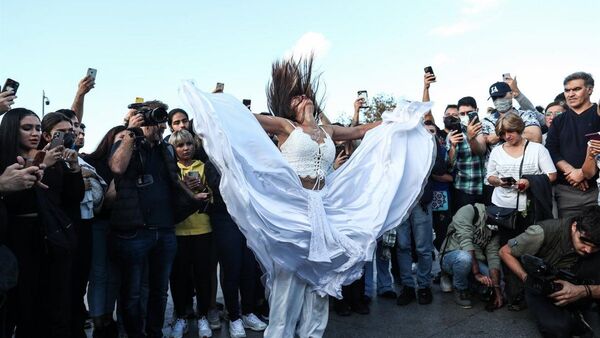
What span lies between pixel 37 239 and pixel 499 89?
5241 mm

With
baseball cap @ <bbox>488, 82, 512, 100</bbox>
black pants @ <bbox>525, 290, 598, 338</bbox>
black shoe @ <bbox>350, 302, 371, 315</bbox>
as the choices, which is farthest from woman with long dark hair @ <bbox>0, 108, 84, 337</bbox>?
baseball cap @ <bbox>488, 82, 512, 100</bbox>

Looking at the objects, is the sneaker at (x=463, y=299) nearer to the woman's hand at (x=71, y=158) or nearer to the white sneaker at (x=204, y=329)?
the white sneaker at (x=204, y=329)

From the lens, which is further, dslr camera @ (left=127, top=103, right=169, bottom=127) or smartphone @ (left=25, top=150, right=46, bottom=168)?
dslr camera @ (left=127, top=103, right=169, bottom=127)

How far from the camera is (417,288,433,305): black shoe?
5011 mm

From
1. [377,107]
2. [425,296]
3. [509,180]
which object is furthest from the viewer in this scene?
[377,107]

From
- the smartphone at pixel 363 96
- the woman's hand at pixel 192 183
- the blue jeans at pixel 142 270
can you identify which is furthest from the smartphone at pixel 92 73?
the smartphone at pixel 363 96

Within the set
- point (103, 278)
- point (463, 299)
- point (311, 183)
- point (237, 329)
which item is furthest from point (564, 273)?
point (103, 278)

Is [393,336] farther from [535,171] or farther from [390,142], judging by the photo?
[535,171]

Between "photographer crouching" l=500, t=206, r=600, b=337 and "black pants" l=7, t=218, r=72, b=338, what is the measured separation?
11.5 ft

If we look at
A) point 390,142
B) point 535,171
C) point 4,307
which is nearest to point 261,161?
point 390,142

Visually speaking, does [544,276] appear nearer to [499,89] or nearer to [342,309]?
[342,309]

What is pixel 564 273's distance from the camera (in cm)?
393

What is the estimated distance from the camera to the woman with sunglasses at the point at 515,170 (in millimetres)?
4746

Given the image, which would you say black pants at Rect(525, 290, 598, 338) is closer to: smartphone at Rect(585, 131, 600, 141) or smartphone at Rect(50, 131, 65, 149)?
smartphone at Rect(585, 131, 600, 141)
